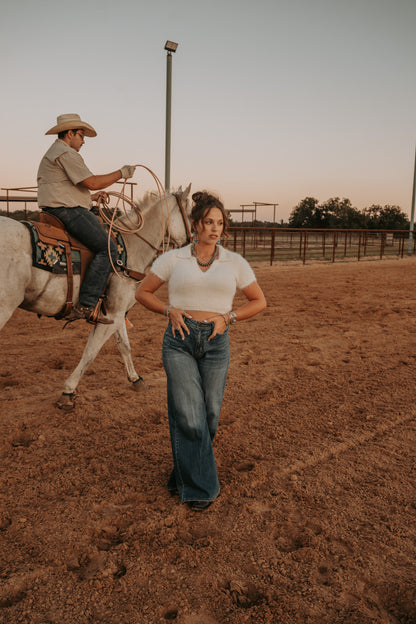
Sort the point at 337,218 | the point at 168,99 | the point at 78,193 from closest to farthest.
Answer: the point at 78,193 < the point at 168,99 < the point at 337,218

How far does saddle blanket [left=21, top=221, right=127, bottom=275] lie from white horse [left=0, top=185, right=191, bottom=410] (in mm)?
46

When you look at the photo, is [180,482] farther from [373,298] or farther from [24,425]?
[373,298]

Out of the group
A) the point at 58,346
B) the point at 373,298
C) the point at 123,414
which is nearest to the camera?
the point at 123,414

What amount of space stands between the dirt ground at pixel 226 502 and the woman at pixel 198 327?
0.33 meters

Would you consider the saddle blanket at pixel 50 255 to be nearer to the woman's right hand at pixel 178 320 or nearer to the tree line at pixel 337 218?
the woman's right hand at pixel 178 320

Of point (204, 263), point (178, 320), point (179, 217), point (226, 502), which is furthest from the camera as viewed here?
point (179, 217)

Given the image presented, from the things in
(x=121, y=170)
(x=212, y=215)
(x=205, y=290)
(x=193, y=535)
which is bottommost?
(x=193, y=535)

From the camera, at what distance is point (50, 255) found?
4.07 metres

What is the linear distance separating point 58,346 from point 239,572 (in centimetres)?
514

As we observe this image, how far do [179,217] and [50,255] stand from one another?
65.1 inches

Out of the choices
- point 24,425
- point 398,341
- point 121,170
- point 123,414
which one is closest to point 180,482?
point 123,414

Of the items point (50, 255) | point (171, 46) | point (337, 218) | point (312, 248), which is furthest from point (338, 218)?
point (50, 255)

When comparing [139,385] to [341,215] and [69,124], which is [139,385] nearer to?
[69,124]

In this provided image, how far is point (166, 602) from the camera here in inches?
81.1
